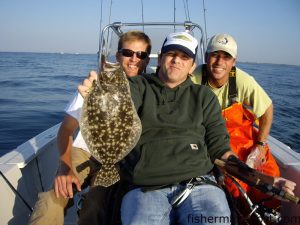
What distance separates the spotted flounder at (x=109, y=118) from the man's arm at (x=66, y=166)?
531 mm

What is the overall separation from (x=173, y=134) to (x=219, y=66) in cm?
156

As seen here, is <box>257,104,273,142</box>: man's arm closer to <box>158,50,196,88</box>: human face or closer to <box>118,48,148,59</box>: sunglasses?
<box>158,50,196,88</box>: human face

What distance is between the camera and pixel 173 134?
9.25 ft

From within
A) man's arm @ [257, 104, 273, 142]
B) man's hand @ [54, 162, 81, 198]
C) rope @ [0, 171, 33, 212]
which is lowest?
rope @ [0, 171, 33, 212]

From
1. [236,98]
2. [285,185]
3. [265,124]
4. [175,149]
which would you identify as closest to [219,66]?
[236,98]

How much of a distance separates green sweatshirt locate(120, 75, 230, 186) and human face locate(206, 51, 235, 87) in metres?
0.89

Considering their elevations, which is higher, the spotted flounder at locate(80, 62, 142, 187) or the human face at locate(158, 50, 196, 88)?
the human face at locate(158, 50, 196, 88)

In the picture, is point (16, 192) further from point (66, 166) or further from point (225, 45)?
point (225, 45)

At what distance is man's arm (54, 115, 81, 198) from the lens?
9.17 feet

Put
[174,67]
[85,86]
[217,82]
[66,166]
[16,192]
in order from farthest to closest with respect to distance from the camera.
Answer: [217,82] < [16,192] < [174,67] < [66,166] < [85,86]

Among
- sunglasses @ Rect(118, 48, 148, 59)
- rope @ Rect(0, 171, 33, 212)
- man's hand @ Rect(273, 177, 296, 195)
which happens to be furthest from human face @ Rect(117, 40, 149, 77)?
man's hand @ Rect(273, 177, 296, 195)

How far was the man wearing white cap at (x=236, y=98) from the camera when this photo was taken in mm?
3891

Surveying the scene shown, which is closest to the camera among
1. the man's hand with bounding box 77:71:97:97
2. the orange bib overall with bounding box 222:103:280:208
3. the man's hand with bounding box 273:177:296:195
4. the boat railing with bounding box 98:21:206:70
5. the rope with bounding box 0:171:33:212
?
the man's hand with bounding box 77:71:97:97

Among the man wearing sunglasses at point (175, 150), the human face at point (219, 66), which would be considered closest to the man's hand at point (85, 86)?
the man wearing sunglasses at point (175, 150)
